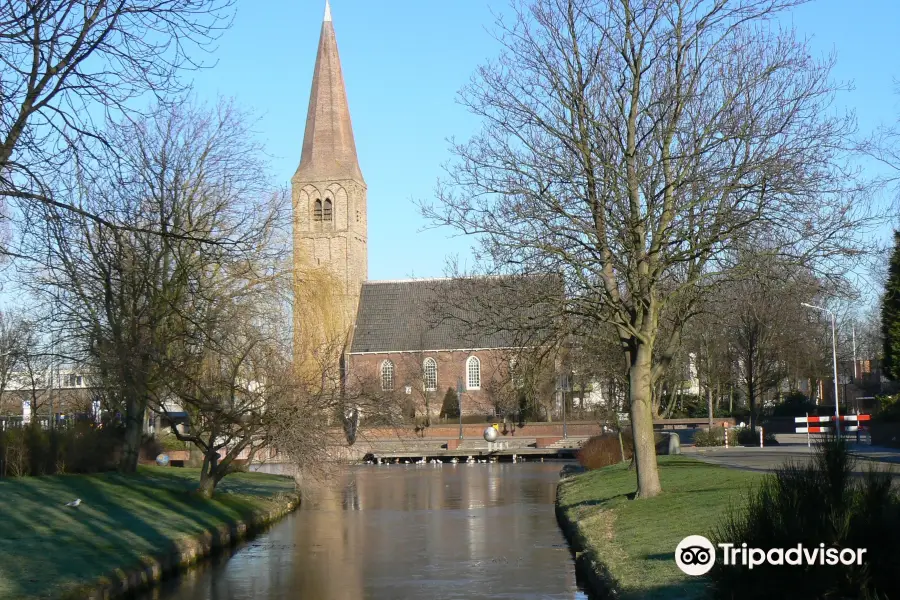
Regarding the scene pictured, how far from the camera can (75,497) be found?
2250cm

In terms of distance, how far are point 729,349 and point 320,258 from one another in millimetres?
39096

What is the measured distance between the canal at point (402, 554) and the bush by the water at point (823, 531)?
22.6ft

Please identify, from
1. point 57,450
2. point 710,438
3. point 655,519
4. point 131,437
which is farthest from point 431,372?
point 655,519

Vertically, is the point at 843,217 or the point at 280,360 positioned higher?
the point at 843,217

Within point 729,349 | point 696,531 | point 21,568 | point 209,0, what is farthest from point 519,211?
point 729,349

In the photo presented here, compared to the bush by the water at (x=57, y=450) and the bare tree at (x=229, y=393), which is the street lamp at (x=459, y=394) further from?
the bare tree at (x=229, y=393)

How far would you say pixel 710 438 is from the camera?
4197 centimetres

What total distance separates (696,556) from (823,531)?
2317 millimetres

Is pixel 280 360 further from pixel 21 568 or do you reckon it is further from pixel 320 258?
pixel 320 258

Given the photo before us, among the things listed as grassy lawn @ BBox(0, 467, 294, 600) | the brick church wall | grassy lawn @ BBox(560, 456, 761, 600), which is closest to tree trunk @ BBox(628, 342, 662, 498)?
grassy lawn @ BBox(560, 456, 761, 600)

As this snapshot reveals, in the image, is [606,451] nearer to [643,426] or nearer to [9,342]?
[643,426]

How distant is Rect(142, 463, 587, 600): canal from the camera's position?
16.1 meters

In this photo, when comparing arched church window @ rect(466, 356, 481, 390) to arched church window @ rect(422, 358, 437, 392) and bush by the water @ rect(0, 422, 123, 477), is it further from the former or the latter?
bush by the water @ rect(0, 422, 123, 477)

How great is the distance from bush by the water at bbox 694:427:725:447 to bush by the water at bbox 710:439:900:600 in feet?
111
